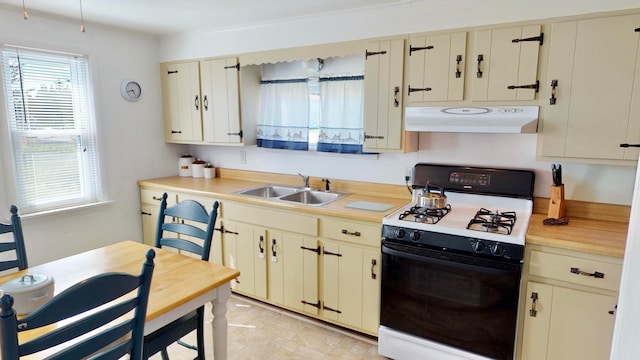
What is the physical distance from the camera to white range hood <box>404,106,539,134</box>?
2119mm

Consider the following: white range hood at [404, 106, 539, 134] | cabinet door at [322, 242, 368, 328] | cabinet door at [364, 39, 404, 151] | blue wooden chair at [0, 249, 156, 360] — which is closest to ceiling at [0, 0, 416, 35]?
cabinet door at [364, 39, 404, 151]

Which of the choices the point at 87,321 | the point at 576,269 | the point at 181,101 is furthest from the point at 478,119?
the point at 181,101

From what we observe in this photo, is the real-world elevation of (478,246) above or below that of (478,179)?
→ below

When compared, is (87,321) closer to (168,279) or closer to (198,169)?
(168,279)

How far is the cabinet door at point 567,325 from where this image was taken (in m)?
1.82

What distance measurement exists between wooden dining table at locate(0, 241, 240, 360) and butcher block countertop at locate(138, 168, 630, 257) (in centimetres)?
95

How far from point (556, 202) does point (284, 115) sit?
217 centimetres

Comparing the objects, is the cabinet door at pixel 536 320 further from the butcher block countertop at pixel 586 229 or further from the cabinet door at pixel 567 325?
the butcher block countertop at pixel 586 229

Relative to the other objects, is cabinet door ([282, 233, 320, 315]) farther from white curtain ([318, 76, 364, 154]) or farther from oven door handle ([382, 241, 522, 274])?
white curtain ([318, 76, 364, 154])

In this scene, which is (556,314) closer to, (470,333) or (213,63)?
(470,333)

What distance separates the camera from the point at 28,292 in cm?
132

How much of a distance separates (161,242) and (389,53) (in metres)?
1.88

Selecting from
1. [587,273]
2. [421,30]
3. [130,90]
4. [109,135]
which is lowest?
[587,273]

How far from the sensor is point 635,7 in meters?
1.88
